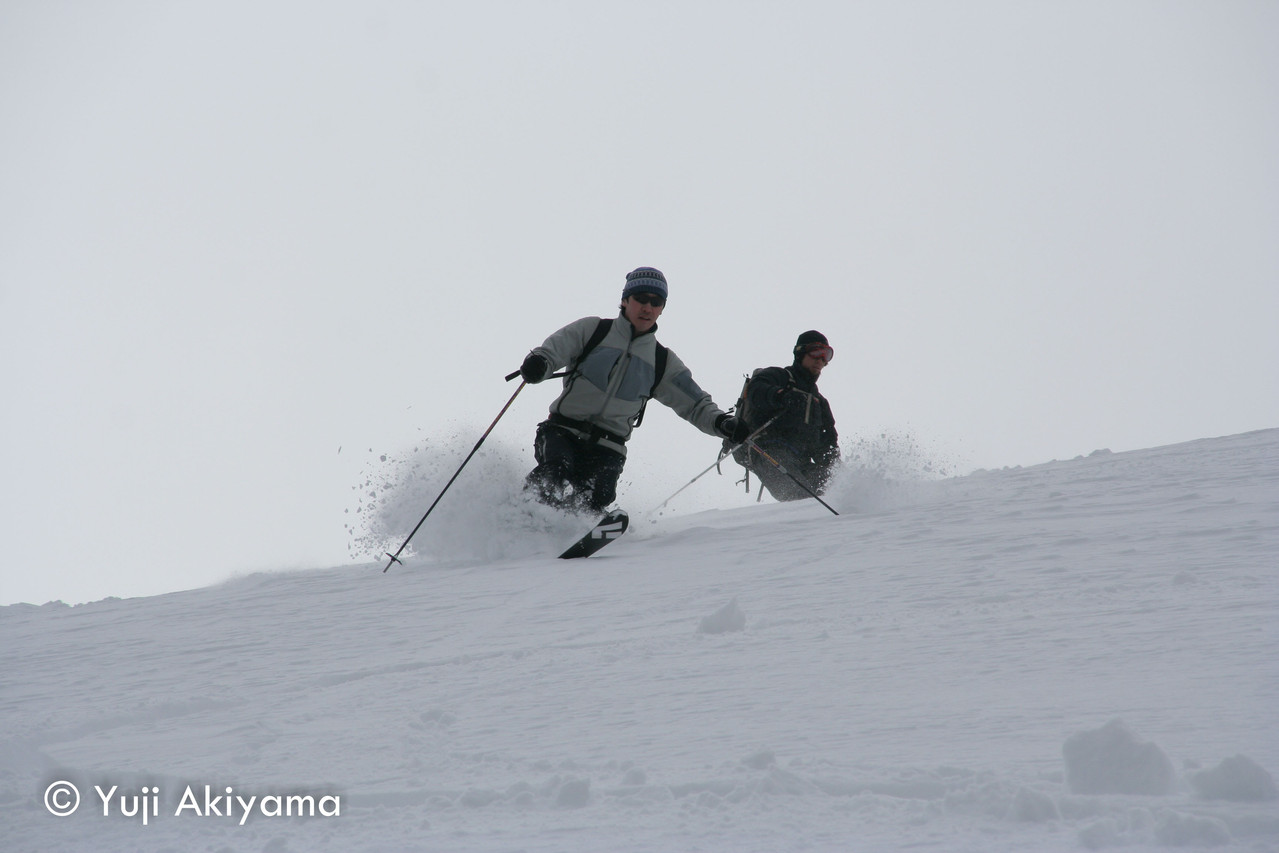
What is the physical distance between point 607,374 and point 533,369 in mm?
587

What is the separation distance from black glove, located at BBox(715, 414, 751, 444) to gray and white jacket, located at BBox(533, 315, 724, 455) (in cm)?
50

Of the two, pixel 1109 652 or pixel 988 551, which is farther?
pixel 988 551

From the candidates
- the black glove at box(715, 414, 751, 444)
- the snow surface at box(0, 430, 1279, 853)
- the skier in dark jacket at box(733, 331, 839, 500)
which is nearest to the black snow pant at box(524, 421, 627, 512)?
the black glove at box(715, 414, 751, 444)

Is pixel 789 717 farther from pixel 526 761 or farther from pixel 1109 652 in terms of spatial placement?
pixel 1109 652

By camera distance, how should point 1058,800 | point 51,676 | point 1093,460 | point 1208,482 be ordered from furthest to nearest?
point 1093,460 → point 1208,482 → point 51,676 → point 1058,800

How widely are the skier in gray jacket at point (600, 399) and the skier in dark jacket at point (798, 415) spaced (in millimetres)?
1745

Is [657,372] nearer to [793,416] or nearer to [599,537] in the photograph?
[599,537]

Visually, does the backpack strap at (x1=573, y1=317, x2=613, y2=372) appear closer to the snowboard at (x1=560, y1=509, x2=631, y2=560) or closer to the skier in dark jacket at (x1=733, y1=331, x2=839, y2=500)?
the snowboard at (x1=560, y1=509, x2=631, y2=560)

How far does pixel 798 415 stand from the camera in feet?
25.4

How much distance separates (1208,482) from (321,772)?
498 cm

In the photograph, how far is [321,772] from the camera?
2312 millimetres

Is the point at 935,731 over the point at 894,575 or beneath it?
beneath

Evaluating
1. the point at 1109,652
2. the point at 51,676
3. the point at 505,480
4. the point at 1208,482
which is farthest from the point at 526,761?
the point at 1208,482

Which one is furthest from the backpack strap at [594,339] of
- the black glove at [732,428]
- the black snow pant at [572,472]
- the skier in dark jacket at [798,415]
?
the skier in dark jacket at [798,415]
